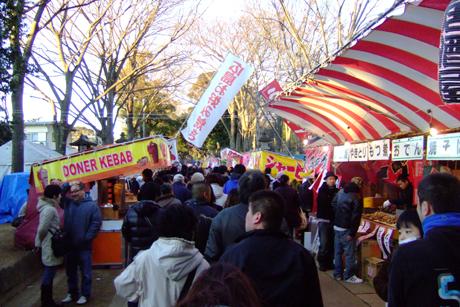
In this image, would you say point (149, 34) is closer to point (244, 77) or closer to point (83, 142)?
point (83, 142)

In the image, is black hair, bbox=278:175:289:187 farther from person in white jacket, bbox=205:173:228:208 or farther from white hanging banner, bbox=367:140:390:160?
white hanging banner, bbox=367:140:390:160

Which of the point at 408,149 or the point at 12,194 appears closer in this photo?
the point at 408,149

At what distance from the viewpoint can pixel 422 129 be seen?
6.06m

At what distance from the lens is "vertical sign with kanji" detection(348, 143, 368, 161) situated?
6973 millimetres

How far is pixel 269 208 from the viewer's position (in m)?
2.24

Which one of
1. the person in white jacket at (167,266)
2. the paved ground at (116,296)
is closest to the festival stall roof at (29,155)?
the paved ground at (116,296)

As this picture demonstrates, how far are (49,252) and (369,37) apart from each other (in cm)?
466

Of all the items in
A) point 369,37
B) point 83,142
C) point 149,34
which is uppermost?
point 149,34

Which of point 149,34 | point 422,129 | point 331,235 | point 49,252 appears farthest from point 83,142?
point 422,129

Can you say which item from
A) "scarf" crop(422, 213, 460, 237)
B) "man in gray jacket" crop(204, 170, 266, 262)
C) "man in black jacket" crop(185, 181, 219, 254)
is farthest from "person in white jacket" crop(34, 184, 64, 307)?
"scarf" crop(422, 213, 460, 237)

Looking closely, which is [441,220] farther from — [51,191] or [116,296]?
[116,296]

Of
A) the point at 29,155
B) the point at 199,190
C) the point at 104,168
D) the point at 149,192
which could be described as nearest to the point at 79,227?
the point at 149,192

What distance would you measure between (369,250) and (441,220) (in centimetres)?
483

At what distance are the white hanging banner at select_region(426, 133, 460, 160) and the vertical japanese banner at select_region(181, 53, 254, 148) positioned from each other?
441 centimetres
